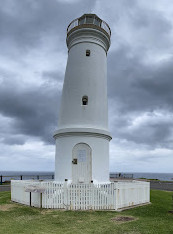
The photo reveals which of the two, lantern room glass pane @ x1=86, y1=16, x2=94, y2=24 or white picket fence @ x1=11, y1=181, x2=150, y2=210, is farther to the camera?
lantern room glass pane @ x1=86, y1=16, x2=94, y2=24

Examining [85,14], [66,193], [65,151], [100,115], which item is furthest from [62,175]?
[85,14]

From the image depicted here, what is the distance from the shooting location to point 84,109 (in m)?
15.6

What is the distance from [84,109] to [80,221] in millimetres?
7630

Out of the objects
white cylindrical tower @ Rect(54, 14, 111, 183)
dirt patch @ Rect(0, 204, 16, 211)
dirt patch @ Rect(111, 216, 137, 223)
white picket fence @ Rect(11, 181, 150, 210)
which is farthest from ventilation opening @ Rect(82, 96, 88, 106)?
dirt patch @ Rect(111, 216, 137, 223)

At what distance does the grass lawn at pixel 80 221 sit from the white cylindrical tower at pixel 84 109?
11.9 feet

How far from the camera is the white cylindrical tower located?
14.8m

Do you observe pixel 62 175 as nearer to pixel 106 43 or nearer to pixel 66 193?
pixel 66 193

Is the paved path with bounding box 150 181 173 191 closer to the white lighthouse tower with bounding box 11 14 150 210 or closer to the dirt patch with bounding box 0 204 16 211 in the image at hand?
the white lighthouse tower with bounding box 11 14 150 210

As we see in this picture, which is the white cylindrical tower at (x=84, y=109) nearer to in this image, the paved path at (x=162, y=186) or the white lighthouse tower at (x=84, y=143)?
the white lighthouse tower at (x=84, y=143)

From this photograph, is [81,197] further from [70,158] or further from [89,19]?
[89,19]

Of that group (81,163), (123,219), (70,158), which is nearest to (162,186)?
(81,163)

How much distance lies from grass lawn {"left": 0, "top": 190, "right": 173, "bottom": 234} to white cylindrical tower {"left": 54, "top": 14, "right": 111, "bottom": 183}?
11.9 feet

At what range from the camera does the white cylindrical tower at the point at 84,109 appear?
1477 centimetres

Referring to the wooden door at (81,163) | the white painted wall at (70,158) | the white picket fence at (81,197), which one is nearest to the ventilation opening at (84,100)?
the white painted wall at (70,158)
